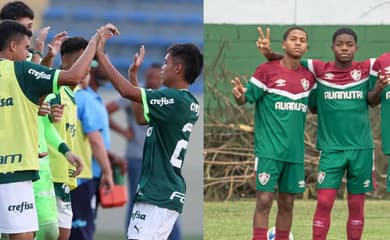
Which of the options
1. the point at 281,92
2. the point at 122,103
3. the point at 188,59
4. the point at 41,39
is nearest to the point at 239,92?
the point at 281,92

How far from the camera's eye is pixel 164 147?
642cm

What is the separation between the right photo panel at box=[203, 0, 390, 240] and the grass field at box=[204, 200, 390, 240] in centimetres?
1

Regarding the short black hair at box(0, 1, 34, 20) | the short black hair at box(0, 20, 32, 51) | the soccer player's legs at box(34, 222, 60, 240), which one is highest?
the short black hair at box(0, 1, 34, 20)

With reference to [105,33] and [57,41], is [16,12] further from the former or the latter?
[105,33]

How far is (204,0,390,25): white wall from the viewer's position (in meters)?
10.5

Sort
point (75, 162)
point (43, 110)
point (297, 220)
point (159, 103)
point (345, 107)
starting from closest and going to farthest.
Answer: point (159, 103), point (43, 110), point (75, 162), point (345, 107), point (297, 220)

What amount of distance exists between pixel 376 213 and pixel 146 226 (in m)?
4.55

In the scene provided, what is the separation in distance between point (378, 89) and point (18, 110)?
126 inches

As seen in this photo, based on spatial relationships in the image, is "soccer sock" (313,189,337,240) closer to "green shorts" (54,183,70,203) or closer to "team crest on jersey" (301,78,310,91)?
"team crest on jersey" (301,78,310,91)

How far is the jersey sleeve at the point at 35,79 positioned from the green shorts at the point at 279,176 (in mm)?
2612

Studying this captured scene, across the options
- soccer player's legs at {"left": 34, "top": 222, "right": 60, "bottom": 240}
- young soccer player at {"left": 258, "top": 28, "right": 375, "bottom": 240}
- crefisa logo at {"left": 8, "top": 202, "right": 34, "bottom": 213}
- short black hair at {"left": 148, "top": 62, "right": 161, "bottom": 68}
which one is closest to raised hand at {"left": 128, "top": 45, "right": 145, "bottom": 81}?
crefisa logo at {"left": 8, "top": 202, "right": 34, "bottom": 213}

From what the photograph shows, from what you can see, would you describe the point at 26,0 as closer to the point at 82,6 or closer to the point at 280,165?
the point at 82,6

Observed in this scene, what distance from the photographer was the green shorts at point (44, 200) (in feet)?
23.6

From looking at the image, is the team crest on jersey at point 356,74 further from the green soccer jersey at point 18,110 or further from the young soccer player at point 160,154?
the green soccer jersey at point 18,110
